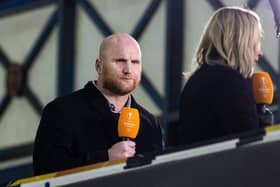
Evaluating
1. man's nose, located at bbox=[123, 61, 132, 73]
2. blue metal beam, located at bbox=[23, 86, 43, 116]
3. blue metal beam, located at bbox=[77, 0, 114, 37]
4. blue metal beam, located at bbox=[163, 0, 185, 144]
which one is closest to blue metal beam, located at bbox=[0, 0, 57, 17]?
blue metal beam, located at bbox=[77, 0, 114, 37]

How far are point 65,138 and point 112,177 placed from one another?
649mm

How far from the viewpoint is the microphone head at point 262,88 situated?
3795mm

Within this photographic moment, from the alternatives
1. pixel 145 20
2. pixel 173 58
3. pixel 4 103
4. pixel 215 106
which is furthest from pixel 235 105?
pixel 4 103

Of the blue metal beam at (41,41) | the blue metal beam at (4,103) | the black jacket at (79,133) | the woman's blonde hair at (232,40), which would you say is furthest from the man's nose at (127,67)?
the blue metal beam at (4,103)

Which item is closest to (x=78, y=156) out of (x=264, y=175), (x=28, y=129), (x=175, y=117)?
(x=264, y=175)

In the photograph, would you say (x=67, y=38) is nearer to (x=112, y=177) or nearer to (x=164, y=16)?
(x=164, y=16)

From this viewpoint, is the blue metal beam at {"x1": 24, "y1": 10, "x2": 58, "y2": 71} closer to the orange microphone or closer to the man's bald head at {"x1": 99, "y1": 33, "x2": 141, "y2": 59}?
the man's bald head at {"x1": 99, "y1": 33, "x2": 141, "y2": 59}

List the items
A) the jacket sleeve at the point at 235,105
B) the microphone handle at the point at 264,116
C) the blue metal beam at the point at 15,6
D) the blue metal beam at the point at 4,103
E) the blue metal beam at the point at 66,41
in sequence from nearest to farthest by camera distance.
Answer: the jacket sleeve at the point at 235,105 → the microphone handle at the point at 264,116 → the blue metal beam at the point at 66,41 → the blue metal beam at the point at 4,103 → the blue metal beam at the point at 15,6

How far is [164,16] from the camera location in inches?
382

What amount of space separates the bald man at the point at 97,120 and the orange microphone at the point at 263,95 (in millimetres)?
391

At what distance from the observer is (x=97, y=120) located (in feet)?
13.1

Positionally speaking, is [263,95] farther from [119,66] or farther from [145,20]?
[145,20]

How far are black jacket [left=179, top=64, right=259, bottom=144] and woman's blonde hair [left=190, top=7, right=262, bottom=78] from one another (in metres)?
0.04

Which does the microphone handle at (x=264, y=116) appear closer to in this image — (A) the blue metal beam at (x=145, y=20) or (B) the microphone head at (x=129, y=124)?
(B) the microphone head at (x=129, y=124)
